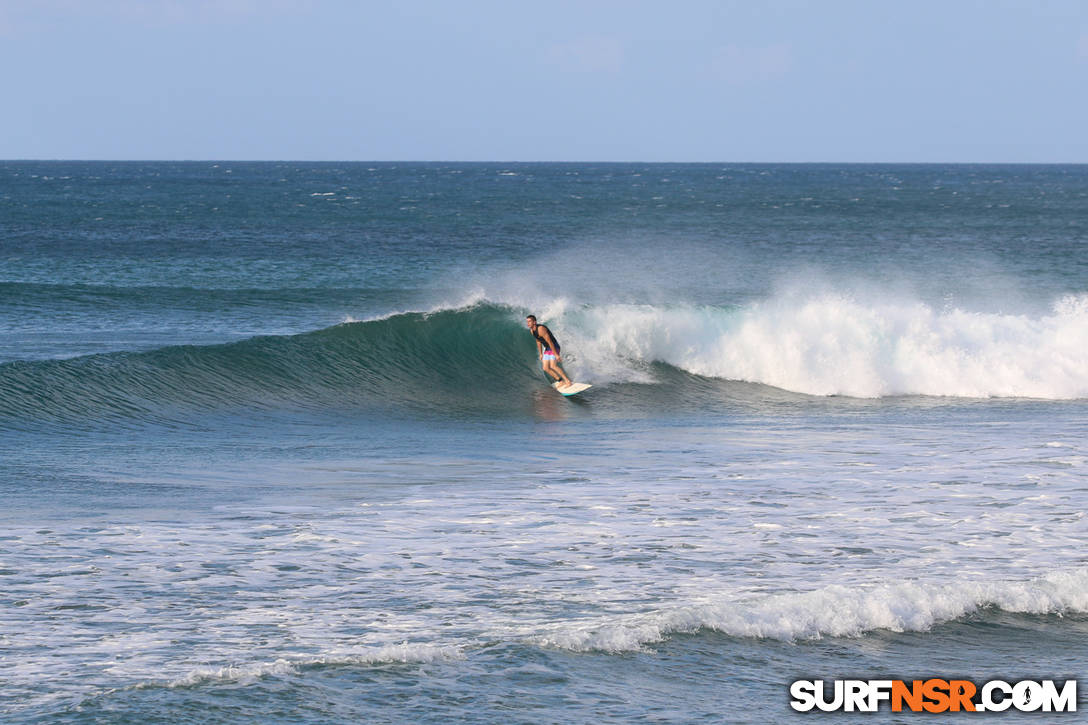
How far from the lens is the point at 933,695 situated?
6758 mm

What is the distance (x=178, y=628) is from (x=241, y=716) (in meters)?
1.39

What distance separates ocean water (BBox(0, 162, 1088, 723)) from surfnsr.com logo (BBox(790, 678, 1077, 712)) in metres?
0.13

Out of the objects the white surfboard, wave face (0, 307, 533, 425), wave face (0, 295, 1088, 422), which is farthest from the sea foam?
wave face (0, 307, 533, 425)

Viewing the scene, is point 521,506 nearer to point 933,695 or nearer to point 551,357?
point 933,695

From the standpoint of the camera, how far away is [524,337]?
902 inches

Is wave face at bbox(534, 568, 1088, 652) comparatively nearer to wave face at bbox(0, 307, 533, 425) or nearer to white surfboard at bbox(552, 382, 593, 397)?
wave face at bbox(0, 307, 533, 425)

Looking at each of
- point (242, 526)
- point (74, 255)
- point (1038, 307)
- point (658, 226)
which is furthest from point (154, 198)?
point (242, 526)

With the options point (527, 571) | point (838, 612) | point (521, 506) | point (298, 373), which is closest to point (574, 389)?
point (298, 373)

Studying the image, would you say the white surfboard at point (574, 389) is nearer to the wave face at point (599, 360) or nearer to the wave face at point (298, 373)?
the wave face at point (599, 360)

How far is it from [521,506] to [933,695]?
15.9 feet

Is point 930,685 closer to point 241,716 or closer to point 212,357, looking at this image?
point 241,716

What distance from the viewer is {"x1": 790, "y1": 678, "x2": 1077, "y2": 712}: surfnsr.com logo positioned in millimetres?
6598

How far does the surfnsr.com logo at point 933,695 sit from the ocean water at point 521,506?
0.13 meters

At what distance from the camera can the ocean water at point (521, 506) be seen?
6.98m
